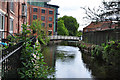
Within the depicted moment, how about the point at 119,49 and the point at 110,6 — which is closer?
the point at 110,6

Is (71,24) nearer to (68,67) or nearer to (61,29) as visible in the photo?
(61,29)

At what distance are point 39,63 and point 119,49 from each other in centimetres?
564

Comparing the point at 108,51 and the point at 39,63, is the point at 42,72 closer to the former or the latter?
the point at 39,63

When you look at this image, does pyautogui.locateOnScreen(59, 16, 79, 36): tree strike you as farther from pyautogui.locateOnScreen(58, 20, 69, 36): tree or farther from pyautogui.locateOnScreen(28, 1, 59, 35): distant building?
pyautogui.locateOnScreen(28, 1, 59, 35): distant building

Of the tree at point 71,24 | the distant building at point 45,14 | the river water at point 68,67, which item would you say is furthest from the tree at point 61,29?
the river water at point 68,67

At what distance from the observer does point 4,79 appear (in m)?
2.72

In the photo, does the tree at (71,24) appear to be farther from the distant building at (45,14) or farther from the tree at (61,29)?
the distant building at (45,14)

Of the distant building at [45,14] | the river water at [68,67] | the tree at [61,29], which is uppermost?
the distant building at [45,14]

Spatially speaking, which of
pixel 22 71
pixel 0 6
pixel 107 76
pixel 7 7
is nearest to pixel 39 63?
pixel 22 71

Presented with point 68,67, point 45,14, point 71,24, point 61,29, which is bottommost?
point 68,67

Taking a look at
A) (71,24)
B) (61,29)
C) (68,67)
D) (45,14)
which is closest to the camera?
(68,67)

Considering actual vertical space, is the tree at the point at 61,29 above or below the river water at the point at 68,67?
above

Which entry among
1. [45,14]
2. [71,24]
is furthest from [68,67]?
[71,24]

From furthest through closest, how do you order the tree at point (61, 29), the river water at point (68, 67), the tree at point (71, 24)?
the tree at point (71, 24), the tree at point (61, 29), the river water at point (68, 67)
